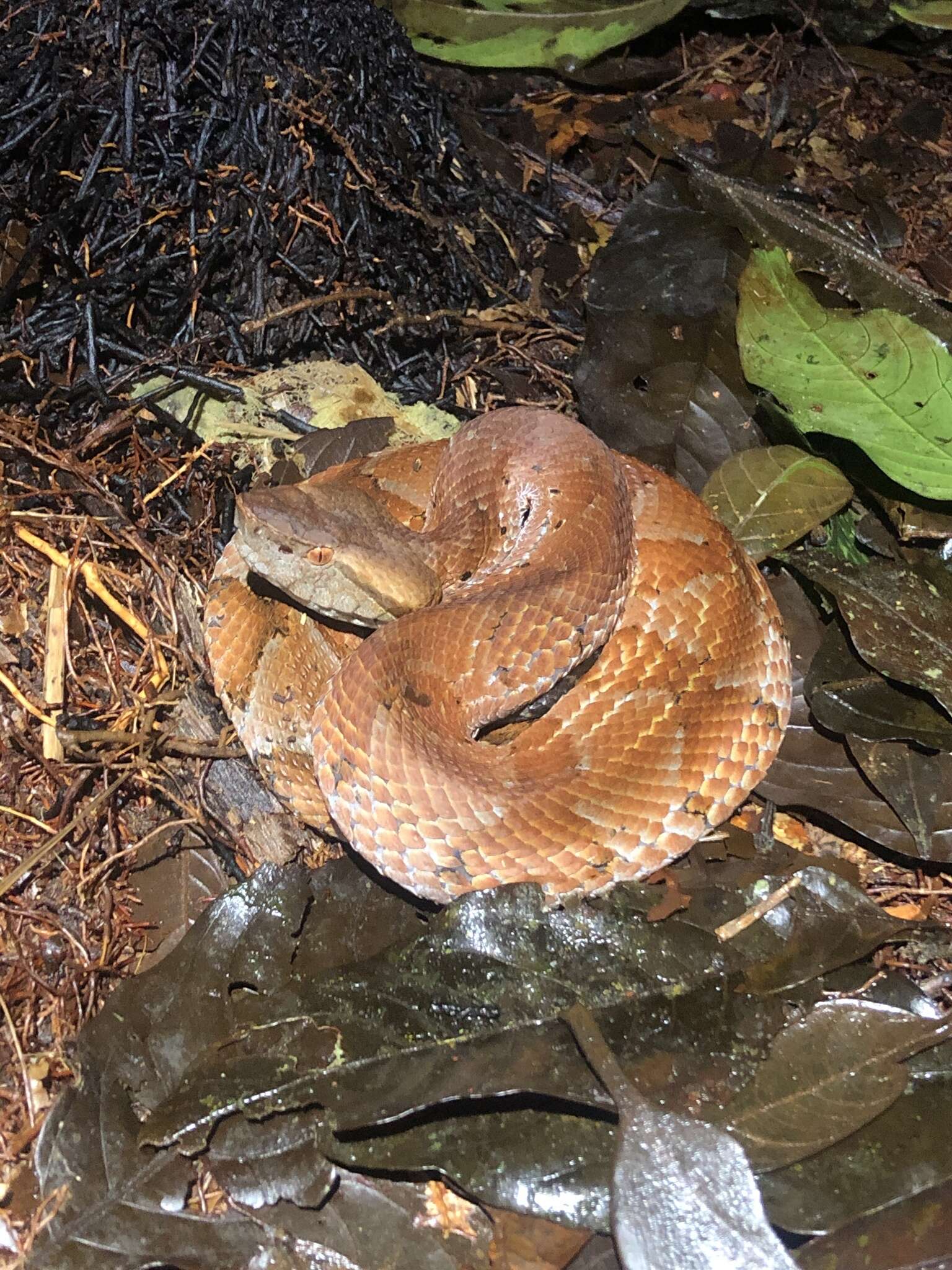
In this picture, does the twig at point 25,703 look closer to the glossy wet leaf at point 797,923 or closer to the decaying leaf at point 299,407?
the decaying leaf at point 299,407

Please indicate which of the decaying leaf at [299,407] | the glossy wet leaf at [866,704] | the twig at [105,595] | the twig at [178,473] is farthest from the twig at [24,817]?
the glossy wet leaf at [866,704]

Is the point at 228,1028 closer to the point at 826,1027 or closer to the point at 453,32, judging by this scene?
the point at 826,1027

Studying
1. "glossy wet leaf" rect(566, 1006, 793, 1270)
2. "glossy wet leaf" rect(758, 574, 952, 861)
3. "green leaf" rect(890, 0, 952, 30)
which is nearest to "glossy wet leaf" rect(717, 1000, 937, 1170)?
"glossy wet leaf" rect(566, 1006, 793, 1270)

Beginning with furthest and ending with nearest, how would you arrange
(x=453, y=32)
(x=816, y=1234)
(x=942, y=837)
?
(x=453, y=32), (x=942, y=837), (x=816, y=1234)

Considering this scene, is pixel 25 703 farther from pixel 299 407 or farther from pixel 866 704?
pixel 866 704

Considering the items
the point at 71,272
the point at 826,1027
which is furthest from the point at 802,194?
the point at 826,1027
